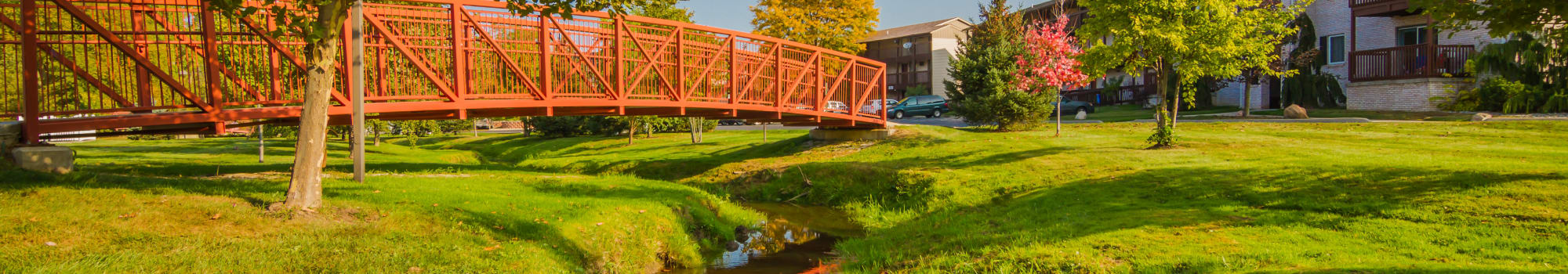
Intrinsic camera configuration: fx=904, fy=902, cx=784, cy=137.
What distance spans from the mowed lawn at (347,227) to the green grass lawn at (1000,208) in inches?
1.4

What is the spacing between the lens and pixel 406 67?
16.5 meters

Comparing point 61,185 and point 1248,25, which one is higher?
point 1248,25

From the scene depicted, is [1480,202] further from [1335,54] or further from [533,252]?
[1335,54]

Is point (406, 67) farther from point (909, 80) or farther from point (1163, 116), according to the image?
point (909, 80)

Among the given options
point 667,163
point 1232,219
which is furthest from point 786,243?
point 667,163

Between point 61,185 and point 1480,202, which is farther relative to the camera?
point 1480,202

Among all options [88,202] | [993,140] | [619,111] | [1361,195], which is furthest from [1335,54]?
[88,202]

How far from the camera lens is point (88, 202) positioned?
823 cm

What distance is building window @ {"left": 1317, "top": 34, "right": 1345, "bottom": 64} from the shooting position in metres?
35.2

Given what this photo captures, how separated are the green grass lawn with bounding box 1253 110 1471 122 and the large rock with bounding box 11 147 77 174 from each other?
94.6ft

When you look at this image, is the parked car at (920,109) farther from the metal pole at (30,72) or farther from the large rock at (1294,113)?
the metal pole at (30,72)

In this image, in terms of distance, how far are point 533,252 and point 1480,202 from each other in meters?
10.1

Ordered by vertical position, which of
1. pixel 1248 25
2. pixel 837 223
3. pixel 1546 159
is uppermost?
pixel 1248 25

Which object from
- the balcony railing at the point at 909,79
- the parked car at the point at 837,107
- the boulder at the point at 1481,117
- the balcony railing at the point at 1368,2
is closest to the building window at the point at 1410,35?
the balcony railing at the point at 1368,2
